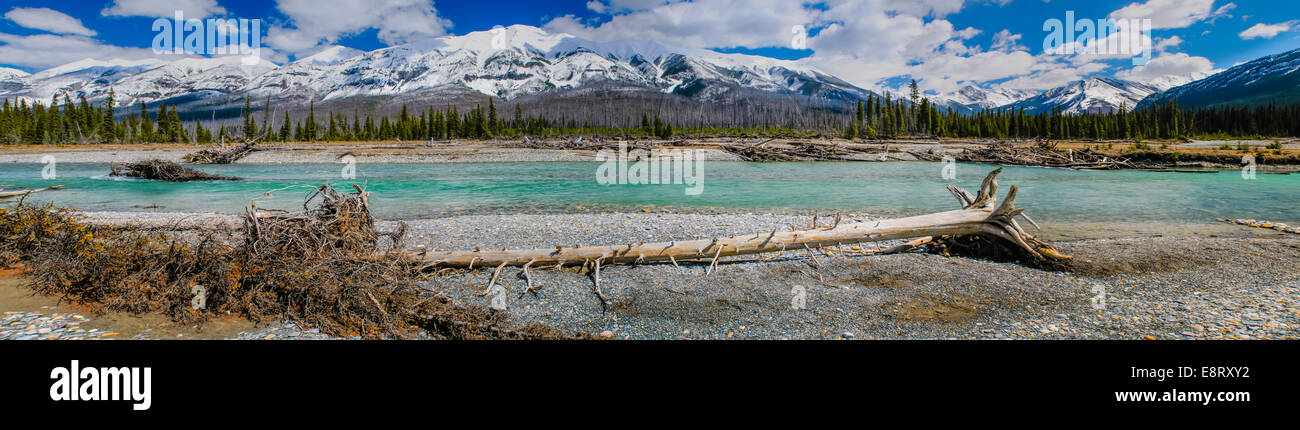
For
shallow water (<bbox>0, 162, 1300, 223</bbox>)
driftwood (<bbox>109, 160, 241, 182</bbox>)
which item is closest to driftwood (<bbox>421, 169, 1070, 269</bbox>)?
shallow water (<bbox>0, 162, 1300, 223</bbox>)

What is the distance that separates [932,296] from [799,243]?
82.7 inches

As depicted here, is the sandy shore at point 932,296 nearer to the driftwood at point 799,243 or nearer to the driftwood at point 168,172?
the driftwood at point 799,243

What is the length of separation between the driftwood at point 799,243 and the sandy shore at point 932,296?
220 millimetres

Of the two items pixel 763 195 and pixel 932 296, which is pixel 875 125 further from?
pixel 932 296

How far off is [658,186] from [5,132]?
318ft

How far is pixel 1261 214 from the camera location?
15.3 metres

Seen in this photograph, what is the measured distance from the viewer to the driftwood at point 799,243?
800 centimetres

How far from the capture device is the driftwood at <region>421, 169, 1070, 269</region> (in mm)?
8000

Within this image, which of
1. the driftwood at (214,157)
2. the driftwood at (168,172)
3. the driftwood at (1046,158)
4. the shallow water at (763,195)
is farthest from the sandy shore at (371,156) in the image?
the driftwood at (1046,158)

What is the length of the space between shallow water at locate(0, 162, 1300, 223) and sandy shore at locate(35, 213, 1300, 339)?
6492 millimetres

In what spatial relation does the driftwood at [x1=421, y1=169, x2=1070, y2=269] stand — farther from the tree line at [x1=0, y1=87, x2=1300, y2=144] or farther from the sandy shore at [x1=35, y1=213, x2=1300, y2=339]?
the tree line at [x1=0, y1=87, x2=1300, y2=144]

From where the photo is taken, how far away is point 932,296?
682 centimetres
